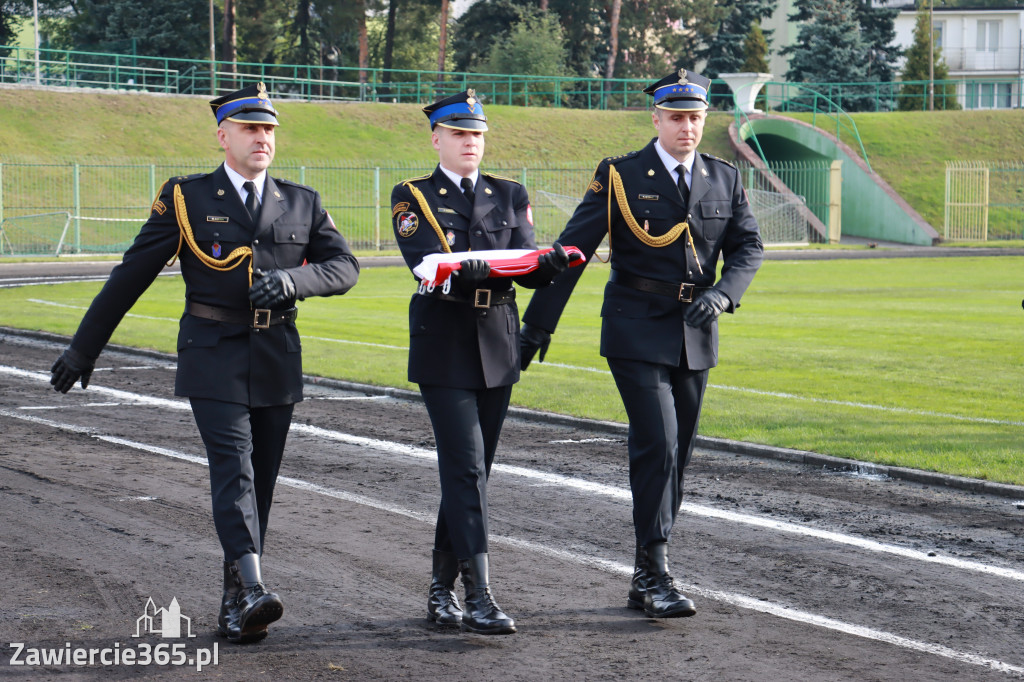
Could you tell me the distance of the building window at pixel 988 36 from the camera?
83.7 metres

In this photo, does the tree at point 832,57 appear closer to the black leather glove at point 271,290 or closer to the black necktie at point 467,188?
the black necktie at point 467,188

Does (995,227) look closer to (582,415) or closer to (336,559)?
(582,415)

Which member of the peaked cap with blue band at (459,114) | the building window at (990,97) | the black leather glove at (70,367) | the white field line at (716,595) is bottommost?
the white field line at (716,595)

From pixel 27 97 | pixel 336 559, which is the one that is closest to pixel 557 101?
pixel 27 97

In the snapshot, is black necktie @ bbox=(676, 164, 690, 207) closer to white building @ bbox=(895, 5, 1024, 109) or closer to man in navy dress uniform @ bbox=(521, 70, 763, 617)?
man in navy dress uniform @ bbox=(521, 70, 763, 617)

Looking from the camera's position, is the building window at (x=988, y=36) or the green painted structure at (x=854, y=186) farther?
the building window at (x=988, y=36)

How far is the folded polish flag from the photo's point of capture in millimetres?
5426

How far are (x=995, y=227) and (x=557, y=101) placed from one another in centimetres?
2254

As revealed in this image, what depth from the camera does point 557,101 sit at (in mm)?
64750

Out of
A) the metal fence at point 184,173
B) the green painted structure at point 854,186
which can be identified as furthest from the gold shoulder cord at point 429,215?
the green painted structure at point 854,186

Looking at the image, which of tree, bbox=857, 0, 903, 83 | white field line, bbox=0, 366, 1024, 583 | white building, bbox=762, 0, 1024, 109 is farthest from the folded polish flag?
white building, bbox=762, 0, 1024, 109

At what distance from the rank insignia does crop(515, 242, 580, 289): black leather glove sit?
0.49 meters

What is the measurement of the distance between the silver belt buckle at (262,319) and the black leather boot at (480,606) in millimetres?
1293

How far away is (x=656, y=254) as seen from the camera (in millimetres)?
6129
